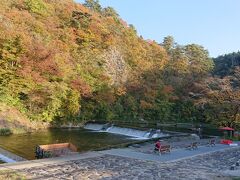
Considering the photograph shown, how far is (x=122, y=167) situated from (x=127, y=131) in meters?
18.0

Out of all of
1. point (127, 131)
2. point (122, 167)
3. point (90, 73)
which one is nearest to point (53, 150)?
point (122, 167)

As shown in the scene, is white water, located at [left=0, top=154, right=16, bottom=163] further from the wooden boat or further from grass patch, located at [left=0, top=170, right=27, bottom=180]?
grass patch, located at [left=0, top=170, right=27, bottom=180]

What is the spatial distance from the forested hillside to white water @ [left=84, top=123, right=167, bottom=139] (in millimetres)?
2665

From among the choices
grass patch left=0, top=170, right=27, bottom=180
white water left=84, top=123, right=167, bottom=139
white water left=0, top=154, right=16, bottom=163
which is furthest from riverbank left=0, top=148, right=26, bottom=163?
white water left=84, top=123, right=167, bottom=139

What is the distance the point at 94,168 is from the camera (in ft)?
43.9

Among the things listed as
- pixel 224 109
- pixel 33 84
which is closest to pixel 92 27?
pixel 33 84

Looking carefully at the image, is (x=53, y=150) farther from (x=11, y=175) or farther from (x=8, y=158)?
(x=11, y=175)

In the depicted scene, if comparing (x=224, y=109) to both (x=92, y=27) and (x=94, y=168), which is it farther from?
(x=92, y=27)

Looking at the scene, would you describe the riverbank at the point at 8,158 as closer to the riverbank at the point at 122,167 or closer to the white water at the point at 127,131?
the riverbank at the point at 122,167

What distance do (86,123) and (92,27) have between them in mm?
17963

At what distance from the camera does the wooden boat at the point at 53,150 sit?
16.4m

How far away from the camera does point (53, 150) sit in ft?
55.4

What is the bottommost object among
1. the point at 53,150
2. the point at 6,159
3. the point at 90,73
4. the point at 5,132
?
the point at 6,159

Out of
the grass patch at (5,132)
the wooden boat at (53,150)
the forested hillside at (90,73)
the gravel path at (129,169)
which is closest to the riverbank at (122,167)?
the gravel path at (129,169)
